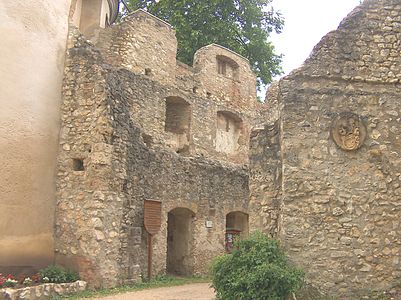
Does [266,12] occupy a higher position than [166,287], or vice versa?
[266,12]

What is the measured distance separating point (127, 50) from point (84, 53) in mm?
4779

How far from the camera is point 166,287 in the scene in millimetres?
10172

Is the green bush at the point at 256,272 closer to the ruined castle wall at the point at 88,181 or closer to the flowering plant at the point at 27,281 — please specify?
the ruined castle wall at the point at 88,181

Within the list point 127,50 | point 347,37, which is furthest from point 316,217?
point 127,50

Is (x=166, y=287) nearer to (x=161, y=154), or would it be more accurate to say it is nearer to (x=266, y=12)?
(x=161, y=154)

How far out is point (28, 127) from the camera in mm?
9227

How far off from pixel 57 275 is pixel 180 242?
5.04 metres

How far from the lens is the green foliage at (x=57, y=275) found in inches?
335

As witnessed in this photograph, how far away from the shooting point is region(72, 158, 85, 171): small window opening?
9648mm

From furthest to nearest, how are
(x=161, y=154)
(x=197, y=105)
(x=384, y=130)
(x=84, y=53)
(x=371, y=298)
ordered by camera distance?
1. (x=197, y=105)
2. (x=161, y=154)
3. (x=84, y=53)
4. (x=384, y=130)
5. (x=371, y=298)

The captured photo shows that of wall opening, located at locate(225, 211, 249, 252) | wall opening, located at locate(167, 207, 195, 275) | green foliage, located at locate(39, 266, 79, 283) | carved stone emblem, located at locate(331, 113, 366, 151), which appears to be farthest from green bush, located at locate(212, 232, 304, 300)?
wall opening, located at locate(225, 211, 249, 252)

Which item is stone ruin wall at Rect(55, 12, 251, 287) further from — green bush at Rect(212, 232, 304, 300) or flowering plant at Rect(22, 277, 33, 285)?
green bush at Rect(212, 232, 304, 300)

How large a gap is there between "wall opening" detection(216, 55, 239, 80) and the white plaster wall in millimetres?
9280

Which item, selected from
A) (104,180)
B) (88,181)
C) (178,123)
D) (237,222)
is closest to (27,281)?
(88,181)
